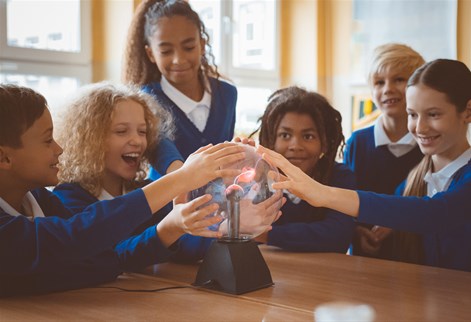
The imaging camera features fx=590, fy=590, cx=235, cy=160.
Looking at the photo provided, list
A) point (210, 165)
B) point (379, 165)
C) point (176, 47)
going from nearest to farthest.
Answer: point (210, 165) → point (176, 47) → point (379, 165)

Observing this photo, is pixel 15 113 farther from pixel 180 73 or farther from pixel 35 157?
pixel 180 73

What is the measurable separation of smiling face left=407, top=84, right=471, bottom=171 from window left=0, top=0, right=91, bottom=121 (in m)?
2.52

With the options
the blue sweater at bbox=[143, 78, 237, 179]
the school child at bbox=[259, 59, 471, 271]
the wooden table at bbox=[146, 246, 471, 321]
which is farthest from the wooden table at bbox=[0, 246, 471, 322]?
the blue sweater at bbox=[143, 78, 237, 179]

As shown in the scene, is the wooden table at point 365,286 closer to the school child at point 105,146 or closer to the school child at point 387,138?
the school child at point 105,146

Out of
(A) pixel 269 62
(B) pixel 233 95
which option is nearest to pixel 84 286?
(B) pixel 233 95

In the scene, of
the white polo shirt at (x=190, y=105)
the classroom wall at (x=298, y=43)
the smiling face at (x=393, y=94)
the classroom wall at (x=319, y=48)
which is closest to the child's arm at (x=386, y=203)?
the smiling face at (x=393, y=94)

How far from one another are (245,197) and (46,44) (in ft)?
10.2

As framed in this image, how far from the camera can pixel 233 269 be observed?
1.41 meters

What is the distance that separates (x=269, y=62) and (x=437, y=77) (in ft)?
12.9

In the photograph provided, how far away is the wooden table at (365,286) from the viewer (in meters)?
1.30

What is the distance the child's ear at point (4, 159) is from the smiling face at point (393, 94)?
5.73ft

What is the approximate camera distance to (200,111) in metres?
2.59

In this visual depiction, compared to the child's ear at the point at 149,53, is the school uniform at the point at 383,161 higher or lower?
lower

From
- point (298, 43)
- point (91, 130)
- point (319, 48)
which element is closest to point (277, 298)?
point (91, 130)
